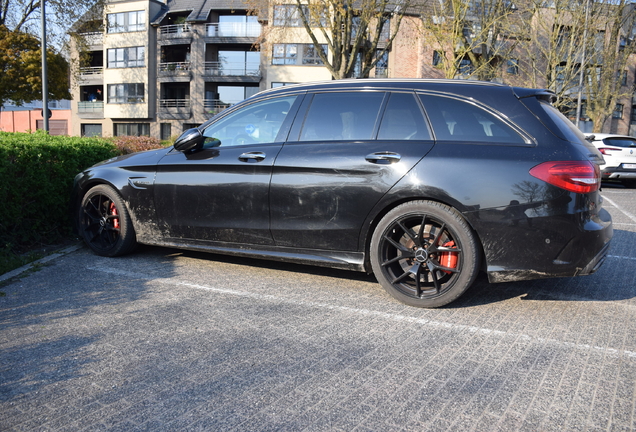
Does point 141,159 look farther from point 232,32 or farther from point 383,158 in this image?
point 232,32

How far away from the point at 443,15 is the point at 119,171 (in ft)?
74.5

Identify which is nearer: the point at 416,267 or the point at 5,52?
the point at 416,267

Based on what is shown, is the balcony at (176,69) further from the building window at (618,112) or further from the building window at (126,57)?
the building window at (618,112)

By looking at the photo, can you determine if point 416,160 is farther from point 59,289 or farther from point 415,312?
point 59,289

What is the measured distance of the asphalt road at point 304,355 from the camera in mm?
2527

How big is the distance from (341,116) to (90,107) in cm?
5603

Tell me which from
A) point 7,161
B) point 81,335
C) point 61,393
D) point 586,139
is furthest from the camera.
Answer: point 7,161

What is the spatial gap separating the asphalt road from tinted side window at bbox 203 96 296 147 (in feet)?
4.16

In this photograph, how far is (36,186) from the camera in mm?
5980

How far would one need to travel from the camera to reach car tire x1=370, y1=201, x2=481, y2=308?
157 inches

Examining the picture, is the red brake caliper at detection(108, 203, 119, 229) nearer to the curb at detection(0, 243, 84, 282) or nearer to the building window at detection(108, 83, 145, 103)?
the curb at detection(0, 243, 84, 282)

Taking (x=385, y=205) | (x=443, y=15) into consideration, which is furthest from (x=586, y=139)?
(x=443, y=15)

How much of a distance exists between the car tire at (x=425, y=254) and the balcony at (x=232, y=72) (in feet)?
A: 146

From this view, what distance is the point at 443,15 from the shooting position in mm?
24938
